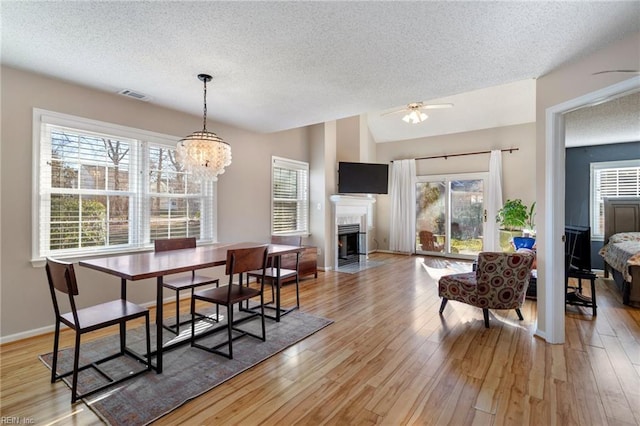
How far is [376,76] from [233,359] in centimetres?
278

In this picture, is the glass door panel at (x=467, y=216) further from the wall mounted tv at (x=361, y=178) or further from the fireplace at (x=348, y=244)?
the fireplace at (x=348, y=244)

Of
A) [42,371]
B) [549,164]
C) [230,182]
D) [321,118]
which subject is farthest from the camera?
[230,182]

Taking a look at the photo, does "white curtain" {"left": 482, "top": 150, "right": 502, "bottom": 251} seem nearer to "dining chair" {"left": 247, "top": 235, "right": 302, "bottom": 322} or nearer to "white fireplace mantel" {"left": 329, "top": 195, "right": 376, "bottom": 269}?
"white fireplace mantel" {"left": 329, "top": 195, "right": 376, "bottom": 269}

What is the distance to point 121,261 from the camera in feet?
8.36

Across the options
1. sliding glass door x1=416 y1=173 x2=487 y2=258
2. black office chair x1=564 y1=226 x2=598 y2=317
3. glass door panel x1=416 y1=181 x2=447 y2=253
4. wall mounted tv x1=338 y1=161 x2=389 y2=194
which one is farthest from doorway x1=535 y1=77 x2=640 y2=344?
glass door panel x1=416 y1=181 x2=447 y2=253

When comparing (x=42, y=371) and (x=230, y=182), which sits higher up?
(x=230, y=182)

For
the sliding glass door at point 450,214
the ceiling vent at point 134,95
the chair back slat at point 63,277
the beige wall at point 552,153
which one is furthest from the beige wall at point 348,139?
the chair back slat at point 63,277

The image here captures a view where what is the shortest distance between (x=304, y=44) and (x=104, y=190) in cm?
269

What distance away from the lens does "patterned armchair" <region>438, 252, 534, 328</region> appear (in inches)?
117

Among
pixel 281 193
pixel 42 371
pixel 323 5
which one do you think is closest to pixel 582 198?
pixel 281 193

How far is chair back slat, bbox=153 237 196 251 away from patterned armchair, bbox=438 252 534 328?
311 centimetres

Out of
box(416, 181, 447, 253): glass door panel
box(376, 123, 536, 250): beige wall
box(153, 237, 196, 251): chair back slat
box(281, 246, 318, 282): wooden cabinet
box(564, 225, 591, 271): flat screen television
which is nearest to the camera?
box(153, 237, 196, 251): chair back slat

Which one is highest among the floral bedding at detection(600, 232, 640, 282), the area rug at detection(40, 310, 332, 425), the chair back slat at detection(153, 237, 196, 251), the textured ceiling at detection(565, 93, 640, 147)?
the textured ceiling at detection(565, 93, 640, 147)

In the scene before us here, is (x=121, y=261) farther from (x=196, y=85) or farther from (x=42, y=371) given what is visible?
(x=196, y=85)
